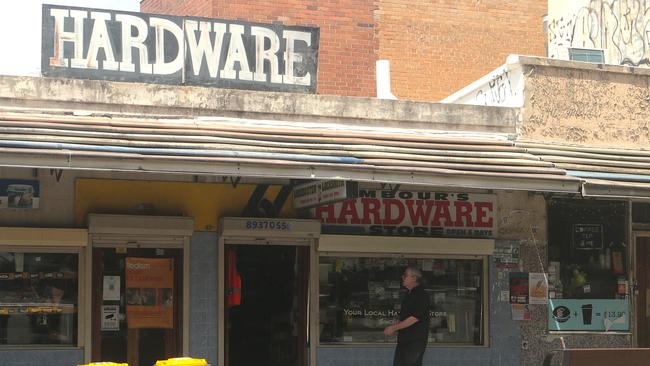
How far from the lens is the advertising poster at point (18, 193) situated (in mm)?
12109

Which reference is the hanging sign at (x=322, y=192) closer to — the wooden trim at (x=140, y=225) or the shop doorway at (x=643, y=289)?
the wooden trim at (x=140, y=225)

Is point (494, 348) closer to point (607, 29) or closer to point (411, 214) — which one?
point (411, 214)

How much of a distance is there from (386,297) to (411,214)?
116 centimetres

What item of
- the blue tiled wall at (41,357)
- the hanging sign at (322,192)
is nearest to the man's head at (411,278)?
the hanging sign at (322,192)

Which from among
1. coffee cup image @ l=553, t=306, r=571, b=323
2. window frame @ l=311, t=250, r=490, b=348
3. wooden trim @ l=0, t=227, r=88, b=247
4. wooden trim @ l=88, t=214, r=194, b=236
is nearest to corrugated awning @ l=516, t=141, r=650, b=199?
window frame @ l=311, t=250, r=490, b=348

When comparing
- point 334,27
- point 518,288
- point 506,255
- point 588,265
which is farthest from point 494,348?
point 334,27

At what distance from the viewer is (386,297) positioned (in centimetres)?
1385

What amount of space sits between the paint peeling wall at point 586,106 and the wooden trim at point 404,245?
1665mm

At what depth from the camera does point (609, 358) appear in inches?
443

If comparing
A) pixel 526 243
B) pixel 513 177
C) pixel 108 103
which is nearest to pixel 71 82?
pixel 108 103

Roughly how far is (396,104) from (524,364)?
155 inches

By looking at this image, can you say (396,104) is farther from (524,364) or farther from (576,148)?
(524,364)

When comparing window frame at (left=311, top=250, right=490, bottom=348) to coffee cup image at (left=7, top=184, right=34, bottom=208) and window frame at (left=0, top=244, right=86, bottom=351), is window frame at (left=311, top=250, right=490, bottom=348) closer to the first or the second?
window frame at (left=0, top=244, right=86, bottom=351)

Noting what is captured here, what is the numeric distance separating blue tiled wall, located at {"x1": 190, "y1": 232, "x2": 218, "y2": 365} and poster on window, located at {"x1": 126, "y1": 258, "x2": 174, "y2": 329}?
0.32m
